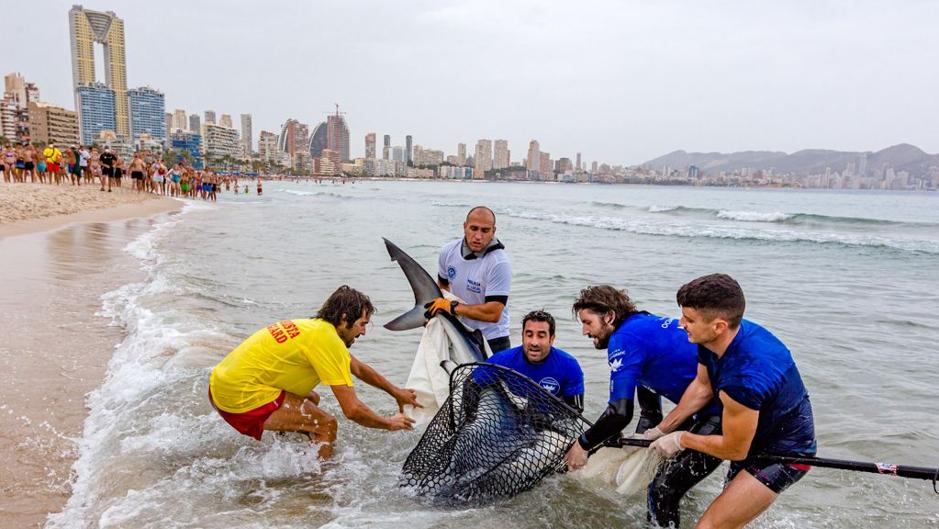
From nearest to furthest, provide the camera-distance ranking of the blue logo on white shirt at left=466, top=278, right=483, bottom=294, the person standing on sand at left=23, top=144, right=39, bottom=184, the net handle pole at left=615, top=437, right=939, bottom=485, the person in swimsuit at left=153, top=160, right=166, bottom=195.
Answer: the net handle pole at left=615, top=437, right=939, bottom=485, the blue logo on white shirt at left=466, top=278, right=483, bottom=294, the person standing on sand at left=23, top=144, right=39, bottom=184, the person in swimsuit at left=153, top=160, right=166, bottom=195

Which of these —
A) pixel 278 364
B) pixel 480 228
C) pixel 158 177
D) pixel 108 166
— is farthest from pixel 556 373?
pixel 158 177

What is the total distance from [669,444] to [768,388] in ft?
2.06

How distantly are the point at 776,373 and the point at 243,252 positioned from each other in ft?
49.6

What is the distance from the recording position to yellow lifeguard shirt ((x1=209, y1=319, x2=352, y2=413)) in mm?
4020

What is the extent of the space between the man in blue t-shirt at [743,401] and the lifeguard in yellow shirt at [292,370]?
6.46ft

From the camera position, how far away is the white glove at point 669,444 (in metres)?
3.21

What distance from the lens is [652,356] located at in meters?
3.76

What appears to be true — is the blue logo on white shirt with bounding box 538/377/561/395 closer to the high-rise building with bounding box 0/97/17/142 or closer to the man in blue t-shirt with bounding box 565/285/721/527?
the man in blue t-shirt with bounding box 565/285/721/527

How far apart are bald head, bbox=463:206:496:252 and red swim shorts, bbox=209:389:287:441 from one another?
190 centimetres

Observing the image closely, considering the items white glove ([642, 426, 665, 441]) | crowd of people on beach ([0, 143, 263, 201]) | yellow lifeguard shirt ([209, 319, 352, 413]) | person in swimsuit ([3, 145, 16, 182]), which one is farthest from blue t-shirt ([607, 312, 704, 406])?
person in swimsuit ([3, 145, 16, 182])

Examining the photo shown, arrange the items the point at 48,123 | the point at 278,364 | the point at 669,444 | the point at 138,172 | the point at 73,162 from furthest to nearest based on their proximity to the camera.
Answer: the point at 48,123
the point at 138,172
the point at 73,162
the point at 278,364
the point at 669,444

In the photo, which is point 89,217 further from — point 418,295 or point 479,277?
point 479,277

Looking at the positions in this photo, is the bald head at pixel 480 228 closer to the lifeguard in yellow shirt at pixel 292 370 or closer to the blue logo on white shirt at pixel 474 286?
the blue logo on white shirt at pixel 474 286

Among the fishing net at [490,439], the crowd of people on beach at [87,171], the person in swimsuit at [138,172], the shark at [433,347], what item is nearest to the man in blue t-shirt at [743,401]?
the fishing net at [490,439]
